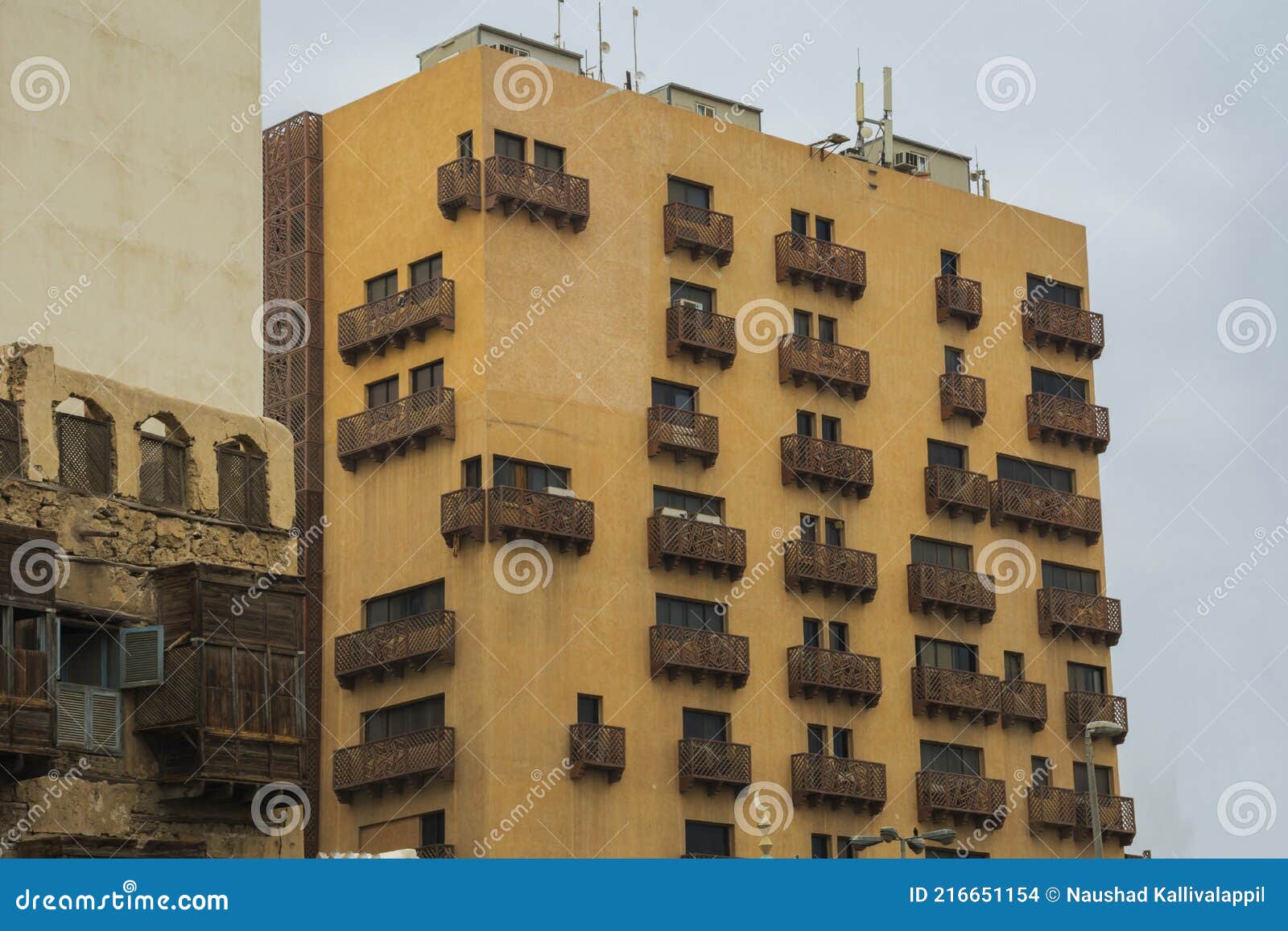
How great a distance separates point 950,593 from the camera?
255ft

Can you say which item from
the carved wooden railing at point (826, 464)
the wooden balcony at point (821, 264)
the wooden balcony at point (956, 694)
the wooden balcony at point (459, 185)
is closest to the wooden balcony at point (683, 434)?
the carved wooden railing at point (826, 464)

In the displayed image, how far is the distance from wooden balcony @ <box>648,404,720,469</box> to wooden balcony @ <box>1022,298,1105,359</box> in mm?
14232

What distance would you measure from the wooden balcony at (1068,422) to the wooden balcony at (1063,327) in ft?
5.71

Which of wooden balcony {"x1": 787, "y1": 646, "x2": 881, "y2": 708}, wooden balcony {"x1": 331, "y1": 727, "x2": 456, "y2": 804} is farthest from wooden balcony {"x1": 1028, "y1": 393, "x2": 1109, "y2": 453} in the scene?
wooden balcony {"x1": 331, "y1": 727, "x2": 456, "y2": 804}

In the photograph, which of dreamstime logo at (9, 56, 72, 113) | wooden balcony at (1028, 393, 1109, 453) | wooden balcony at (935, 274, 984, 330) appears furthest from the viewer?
wooden balcony at (1028, 393, 1109, 453)

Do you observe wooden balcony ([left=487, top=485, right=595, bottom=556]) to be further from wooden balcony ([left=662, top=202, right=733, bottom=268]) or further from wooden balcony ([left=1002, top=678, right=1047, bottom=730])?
wooden balcony ([left=1002, top=678, right=1047, bottom=730])

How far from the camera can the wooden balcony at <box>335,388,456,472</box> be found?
230 feet

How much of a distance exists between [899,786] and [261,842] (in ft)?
106

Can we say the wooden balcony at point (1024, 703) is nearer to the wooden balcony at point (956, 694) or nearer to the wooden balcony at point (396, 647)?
the wooden balcony at point (956, 694)

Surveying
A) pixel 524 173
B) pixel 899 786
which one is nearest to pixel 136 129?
pixel 524 173

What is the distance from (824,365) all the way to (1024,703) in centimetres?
1176

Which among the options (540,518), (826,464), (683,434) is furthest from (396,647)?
(826,464)

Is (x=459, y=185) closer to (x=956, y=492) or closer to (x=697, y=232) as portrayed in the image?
(x=697, y=232)

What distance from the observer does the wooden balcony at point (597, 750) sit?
6781 centimetres
